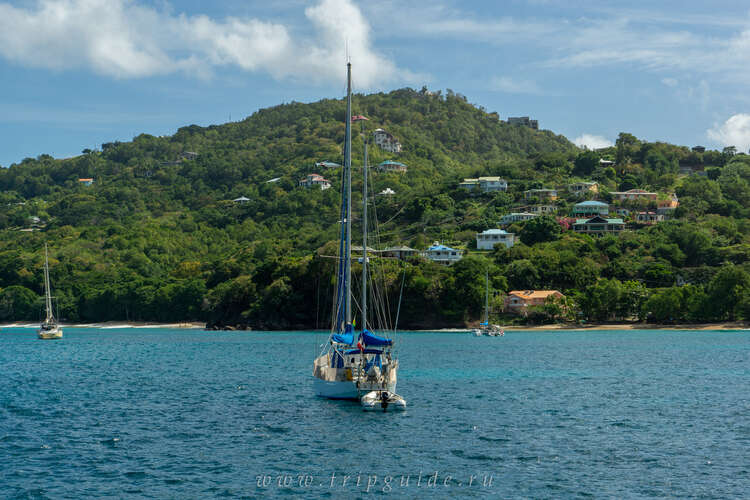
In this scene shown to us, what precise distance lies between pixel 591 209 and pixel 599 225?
1426 cm

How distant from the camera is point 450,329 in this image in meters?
126

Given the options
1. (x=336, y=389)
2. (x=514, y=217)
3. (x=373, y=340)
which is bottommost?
(x=336, y=389)

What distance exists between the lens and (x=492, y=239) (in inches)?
6309

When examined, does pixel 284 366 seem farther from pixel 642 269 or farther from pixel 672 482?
pixel 642 269

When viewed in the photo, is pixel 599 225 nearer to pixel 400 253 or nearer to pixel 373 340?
pixel 400 253

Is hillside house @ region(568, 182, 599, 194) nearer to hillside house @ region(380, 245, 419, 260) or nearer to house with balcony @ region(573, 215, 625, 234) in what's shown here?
house with balcony @ region(573, 215, 625, 234)

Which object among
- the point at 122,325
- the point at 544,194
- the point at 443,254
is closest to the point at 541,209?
the point at 544,194

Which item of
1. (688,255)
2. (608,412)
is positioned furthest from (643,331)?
(608,412)

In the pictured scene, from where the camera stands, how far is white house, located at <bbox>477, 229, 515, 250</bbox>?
159000 millimetres

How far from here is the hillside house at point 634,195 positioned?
187125mm

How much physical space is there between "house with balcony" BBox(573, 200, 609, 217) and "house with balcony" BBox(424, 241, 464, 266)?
40.2 meters

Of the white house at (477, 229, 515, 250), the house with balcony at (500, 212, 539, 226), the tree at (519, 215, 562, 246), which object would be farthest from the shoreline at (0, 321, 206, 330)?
the house with balcony at (500, 212, 539, 226)

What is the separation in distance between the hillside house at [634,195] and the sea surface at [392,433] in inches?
4957

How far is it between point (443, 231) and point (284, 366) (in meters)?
117
